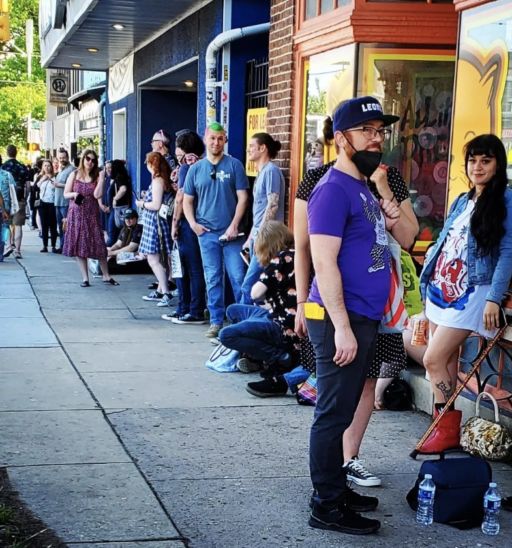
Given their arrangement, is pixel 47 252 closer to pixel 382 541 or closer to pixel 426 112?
pixel 426 112

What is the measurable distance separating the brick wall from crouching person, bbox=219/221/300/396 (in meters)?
2.09

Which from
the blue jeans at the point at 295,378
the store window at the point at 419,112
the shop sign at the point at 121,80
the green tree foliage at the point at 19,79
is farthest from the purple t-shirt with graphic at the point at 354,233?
the green tree foliage at the point at 19,79

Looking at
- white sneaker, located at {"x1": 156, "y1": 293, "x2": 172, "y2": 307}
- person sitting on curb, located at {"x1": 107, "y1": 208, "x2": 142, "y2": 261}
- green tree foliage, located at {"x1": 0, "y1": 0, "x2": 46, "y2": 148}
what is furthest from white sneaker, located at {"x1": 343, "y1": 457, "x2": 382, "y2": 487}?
green tree foliage, located at {"x1": 0, "y1": 0, "x2": 46, "y2": 148}

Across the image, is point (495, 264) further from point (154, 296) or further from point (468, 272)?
point (154, 296)

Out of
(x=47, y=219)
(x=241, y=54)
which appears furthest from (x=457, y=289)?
(x=47, y=219)

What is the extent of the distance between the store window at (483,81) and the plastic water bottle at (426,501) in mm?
2206

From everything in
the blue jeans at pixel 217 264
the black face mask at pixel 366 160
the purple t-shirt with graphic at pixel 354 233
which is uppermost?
the black face mask at pixel 366 160

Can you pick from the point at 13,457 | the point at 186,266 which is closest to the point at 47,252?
the point at 186,266

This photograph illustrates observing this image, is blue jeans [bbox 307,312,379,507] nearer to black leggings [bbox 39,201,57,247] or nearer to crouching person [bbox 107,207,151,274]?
crouching person [bbox 107,207,151,274]

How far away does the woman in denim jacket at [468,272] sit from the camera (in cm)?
497

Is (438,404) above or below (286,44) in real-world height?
below

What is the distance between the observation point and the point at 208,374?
738 cm

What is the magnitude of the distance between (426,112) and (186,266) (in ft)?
10.8

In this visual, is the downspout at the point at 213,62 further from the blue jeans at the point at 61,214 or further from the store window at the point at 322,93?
the blue jeans at the point at 61,214
